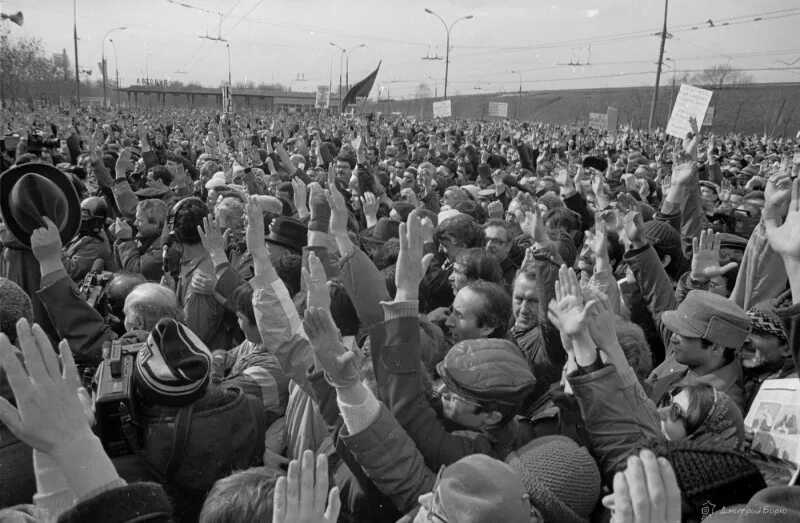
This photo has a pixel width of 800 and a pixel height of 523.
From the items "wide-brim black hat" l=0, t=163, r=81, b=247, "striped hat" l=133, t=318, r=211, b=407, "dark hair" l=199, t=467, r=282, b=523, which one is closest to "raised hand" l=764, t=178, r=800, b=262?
"dark hair" l=199, t=467, r=282, b=523

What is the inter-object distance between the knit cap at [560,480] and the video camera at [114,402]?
1.29m

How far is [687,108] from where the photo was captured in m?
11.1

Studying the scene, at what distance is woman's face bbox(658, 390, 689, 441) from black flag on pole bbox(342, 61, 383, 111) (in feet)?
58.6

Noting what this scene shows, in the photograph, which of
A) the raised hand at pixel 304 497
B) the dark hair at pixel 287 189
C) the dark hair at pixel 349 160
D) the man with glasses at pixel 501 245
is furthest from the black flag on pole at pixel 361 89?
the raised hand at pixel 304 497

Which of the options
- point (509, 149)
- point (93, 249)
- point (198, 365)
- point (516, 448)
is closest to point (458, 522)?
point (516, 448)

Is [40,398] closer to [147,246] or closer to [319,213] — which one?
[319,213]

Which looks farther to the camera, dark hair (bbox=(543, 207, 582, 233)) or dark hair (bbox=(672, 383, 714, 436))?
dark hair (bbox=(543, 207, 582, 233))

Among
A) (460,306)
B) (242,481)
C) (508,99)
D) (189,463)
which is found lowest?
(189,463)

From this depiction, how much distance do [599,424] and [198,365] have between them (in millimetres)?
1393

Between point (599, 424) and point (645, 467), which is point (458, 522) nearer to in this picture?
point (645, 467)

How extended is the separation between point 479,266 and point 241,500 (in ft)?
7.61

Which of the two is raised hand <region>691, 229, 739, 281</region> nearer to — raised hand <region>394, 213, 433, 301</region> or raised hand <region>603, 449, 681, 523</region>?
raised hand <region>394, 213, 433, 301</region>

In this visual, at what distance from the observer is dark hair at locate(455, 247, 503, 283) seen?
374cm

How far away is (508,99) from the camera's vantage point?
73.1 m
